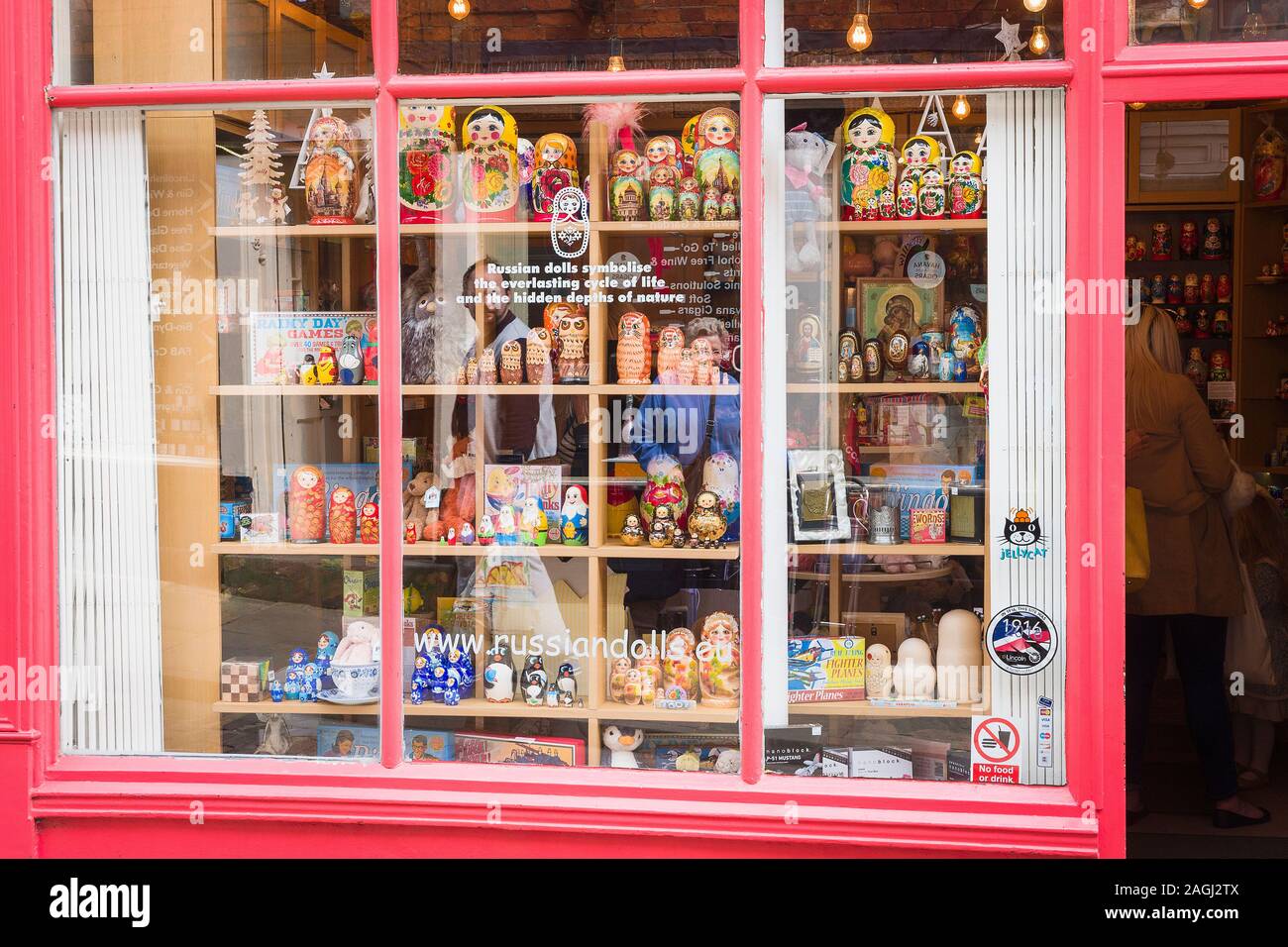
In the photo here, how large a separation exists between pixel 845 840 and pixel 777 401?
1317 mm

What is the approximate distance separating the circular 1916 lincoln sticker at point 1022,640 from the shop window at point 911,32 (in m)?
1.62

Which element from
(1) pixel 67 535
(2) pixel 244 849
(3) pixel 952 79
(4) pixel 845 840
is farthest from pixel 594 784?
(3) pixel 952 79

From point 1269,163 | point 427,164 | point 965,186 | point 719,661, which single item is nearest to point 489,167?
point 427,164

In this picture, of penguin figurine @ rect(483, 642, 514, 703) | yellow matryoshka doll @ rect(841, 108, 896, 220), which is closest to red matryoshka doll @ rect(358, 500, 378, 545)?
penguin figurine @ rect(483, 642, 514, 703)

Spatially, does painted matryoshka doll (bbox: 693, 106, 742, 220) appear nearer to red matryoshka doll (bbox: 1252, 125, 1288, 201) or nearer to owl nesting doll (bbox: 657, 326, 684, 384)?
owl nesting doll (bbox: 657, 326, 684, 384)

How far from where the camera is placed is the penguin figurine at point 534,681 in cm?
390

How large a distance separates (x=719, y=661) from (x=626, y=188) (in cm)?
157

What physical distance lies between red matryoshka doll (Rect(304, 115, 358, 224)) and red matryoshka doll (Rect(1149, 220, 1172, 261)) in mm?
4970

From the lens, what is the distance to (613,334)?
3.88 m

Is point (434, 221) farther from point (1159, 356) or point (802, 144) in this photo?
point (1159, 356)

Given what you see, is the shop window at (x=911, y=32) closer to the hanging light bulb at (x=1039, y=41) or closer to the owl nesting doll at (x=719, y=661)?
the hanging light bulb at (x=1039, y=41)

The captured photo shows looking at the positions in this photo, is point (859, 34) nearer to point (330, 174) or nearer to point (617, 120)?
point (617, 120)


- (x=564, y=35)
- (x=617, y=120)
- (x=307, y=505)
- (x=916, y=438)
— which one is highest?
(x=564, y=35)

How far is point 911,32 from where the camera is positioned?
3541 millimetres
